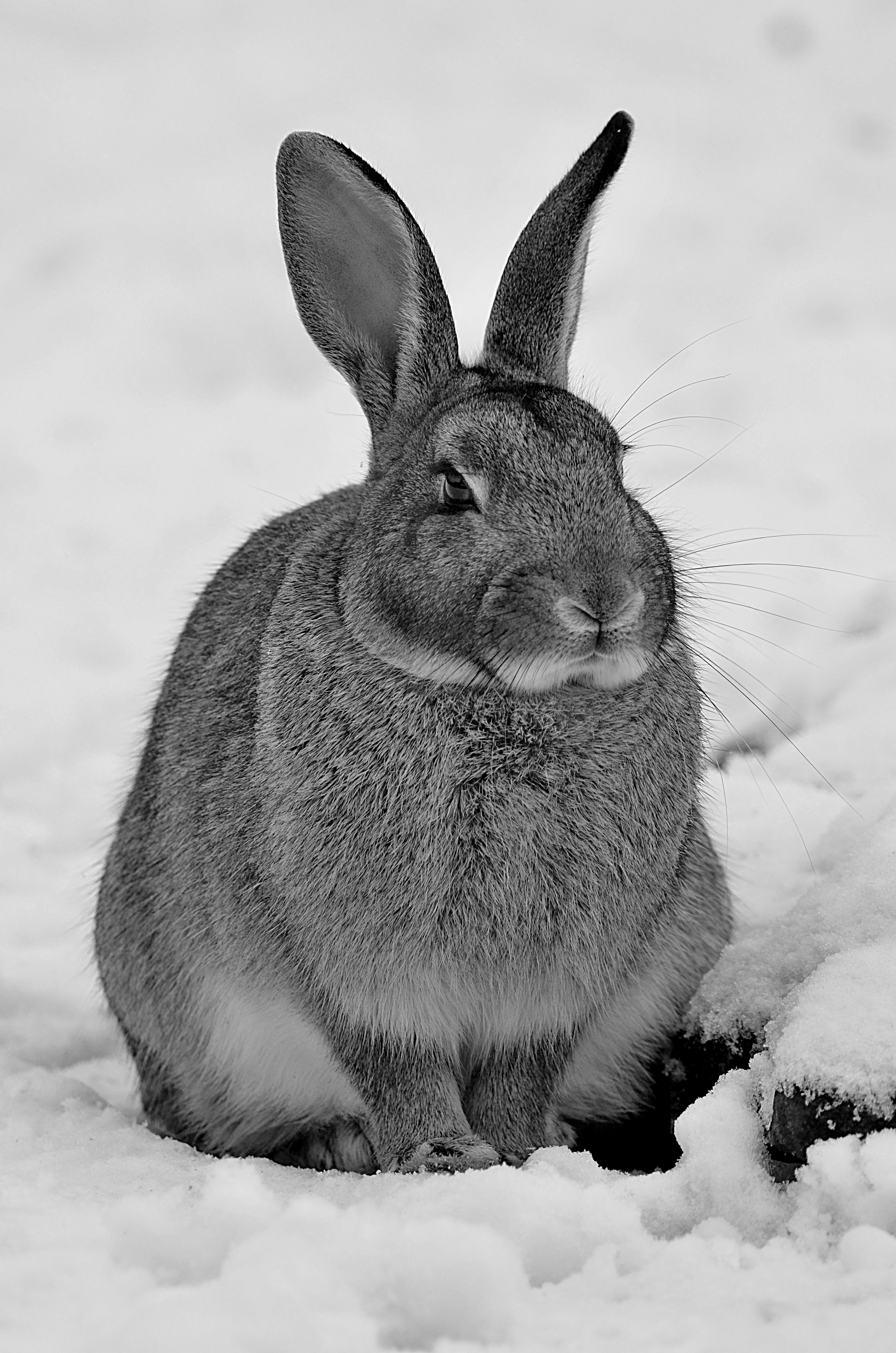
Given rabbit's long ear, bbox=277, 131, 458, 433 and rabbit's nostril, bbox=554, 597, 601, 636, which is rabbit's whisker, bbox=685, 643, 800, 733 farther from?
rabbit's nostril, bbox=554, 597, 601, 636

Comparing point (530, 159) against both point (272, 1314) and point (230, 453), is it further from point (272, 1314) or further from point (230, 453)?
point (272, 1314)

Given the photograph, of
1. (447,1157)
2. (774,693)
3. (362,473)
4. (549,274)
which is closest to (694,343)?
(774,693)

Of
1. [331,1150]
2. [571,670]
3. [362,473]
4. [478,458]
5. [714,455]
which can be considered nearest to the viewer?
[571,670]

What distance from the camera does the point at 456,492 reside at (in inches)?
162

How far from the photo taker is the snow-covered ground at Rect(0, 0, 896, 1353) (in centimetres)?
312

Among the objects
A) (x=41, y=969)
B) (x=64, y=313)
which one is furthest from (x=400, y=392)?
(x=64, y=313)

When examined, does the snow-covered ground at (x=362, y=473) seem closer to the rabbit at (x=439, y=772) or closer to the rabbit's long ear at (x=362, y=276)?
the rabbit at (x=439, y=772)

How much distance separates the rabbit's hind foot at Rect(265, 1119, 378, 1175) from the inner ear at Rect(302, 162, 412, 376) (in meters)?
2.08

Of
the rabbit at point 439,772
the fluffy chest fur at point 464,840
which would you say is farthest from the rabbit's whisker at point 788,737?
the fluffy chest fur at point 464,840

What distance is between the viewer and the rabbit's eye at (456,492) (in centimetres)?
409

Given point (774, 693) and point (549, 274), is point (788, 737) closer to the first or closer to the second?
point (774, 693)

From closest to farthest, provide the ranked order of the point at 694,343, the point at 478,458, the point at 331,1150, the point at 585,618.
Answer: the point at 585,618 → the point at 478,458 → the point at 331,1150 → the point at 694,343

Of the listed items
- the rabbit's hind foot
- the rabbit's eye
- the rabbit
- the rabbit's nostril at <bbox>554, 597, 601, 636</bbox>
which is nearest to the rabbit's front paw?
the rabbit

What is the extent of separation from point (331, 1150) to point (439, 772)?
133 centimetres
